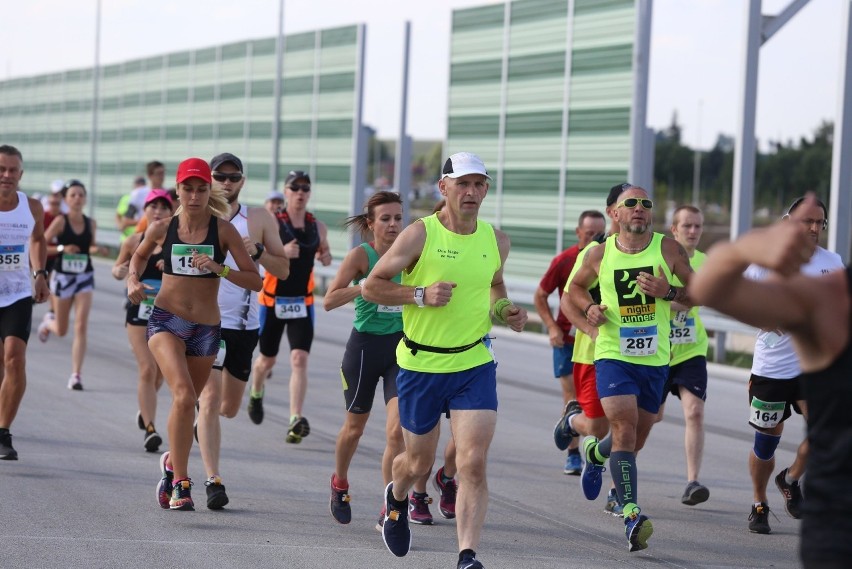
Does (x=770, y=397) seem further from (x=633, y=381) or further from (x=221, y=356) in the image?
(x=221, y=356)

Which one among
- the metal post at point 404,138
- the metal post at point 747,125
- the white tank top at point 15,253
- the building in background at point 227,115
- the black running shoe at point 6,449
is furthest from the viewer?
the building in background at point 227,115

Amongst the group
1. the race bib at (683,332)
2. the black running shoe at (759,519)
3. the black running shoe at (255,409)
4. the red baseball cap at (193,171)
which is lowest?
the black running shoe at (759,519)

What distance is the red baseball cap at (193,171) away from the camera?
8445 mm

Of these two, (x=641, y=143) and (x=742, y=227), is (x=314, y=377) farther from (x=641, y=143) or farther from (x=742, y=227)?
(x=641, y=143)

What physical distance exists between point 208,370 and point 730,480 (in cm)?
412

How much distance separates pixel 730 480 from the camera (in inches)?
411

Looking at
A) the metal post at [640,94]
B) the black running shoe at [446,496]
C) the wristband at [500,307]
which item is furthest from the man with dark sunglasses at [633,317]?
the metal post at [640,94]

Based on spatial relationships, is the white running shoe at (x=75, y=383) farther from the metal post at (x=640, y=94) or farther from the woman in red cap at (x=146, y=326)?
the metal post at (x=640, y=94)

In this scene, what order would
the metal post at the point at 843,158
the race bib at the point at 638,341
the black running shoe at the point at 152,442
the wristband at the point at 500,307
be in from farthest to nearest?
the metal post at the point at 843,158
the black running shoe at the point at 152,442
the race bib at the point at 638,341
the wristband at the point at 500,307

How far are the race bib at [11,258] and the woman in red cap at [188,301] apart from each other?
6.04 ft

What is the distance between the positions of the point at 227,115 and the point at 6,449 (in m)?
27.6

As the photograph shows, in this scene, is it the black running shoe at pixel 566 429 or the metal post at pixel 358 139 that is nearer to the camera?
the black running shoe at pixel 566 429

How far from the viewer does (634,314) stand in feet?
27.2

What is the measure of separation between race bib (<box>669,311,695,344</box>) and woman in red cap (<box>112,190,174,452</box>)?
375 cm
